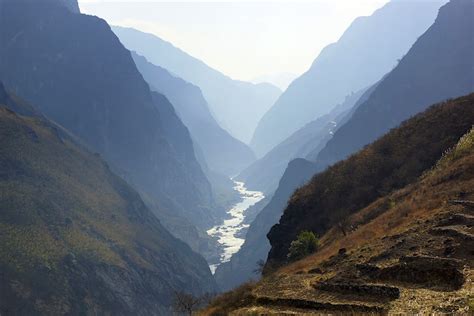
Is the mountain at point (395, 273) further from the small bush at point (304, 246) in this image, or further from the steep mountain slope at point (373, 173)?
the steep mountain slope at point (373, 173)

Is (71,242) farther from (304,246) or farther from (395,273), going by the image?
(395,273)

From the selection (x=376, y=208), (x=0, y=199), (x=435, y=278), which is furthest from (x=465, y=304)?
(x=0, y=199)

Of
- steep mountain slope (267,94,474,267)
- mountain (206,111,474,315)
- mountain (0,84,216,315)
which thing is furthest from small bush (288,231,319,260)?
mountain (0,84,216,315)

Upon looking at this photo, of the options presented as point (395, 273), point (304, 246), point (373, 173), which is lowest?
point (395, 273)

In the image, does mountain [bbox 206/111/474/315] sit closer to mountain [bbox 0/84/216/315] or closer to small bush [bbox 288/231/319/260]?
small bush [bbox 288/231/319/260]

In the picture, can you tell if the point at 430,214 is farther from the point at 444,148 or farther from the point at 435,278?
the point at 444,148

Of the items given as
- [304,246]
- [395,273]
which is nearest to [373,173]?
[304,246]

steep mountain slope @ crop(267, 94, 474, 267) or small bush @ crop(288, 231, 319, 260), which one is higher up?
steep mountain slope @ crop(267, 94, 474, 267)
